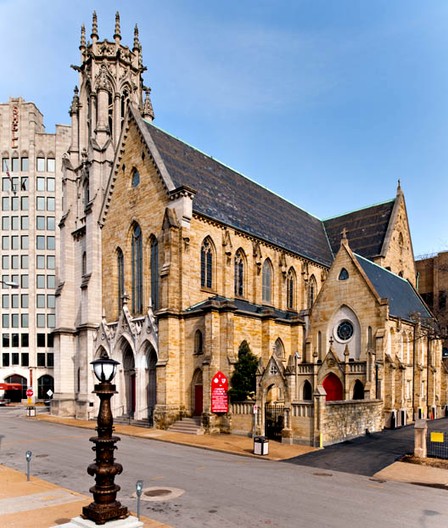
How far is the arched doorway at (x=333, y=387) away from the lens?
3231 centimetres

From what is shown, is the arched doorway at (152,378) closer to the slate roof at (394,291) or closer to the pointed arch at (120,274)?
the pointed arch at (120,274)

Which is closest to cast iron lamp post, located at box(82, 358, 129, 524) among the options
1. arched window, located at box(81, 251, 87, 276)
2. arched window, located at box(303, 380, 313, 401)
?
arched window, located at box(303, 380, 313, 401)

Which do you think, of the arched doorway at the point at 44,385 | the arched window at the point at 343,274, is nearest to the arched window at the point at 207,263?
the arched window at the point at 343,274

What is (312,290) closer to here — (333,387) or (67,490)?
(333,387)

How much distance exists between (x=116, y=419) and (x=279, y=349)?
12476 mm

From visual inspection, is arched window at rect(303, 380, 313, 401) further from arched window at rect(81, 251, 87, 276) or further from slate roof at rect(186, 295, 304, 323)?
arched window at rect(81, 251, 87, 276)

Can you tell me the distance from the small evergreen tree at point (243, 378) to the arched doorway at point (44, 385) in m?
48.8

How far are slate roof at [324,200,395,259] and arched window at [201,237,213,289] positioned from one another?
21155 millimetres

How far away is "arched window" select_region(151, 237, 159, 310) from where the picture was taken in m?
33.9

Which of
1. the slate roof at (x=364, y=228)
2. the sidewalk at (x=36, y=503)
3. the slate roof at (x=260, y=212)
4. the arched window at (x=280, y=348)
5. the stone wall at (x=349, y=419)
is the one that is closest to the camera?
the sidewalk at (x=36, y=503)

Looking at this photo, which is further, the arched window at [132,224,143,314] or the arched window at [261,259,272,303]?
the arched window at [261,259,272,303]

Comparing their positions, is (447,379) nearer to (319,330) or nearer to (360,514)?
(319,330)

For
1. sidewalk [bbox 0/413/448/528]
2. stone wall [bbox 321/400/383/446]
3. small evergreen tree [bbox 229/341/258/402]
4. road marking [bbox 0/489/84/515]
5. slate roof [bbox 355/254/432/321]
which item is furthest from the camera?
slate roof [bbox 355/254/432/321]

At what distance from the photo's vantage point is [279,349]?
35656 millimetres
